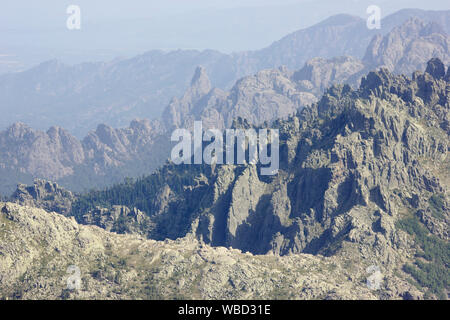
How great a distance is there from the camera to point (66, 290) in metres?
149

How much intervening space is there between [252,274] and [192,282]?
672 inches

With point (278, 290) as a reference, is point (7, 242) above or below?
above

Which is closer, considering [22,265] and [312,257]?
[22,265]

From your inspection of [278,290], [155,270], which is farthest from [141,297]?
[278,290]

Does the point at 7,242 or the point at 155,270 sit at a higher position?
the point at 7,242

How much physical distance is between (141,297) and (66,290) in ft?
63.6

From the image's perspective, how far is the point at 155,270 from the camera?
6398 inches
